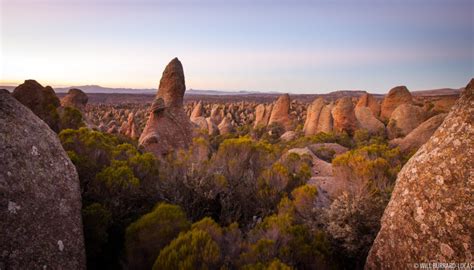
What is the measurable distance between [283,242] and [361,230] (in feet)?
5.89

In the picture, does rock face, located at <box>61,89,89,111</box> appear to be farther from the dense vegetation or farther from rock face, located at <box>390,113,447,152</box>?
rock face, located at <box>390,113,447,152</box>

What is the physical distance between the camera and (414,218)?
14.1 ft

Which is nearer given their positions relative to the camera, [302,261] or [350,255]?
[302,261]

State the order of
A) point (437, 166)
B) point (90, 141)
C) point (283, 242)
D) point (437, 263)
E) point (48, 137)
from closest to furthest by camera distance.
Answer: point (437, 263) → point (437, 166) → point (48, 137) → point (283, 242) → point (90, 141)

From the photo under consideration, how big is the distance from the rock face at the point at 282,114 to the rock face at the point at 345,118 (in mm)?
8380

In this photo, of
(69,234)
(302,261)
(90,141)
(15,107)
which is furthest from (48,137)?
(302,261)

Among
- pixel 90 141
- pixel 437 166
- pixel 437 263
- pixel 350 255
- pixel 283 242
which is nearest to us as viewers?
pixel 437 263

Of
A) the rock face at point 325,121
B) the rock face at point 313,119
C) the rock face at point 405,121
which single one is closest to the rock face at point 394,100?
the rock face at point 405,121

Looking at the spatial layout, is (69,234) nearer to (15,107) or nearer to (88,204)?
(88,204)

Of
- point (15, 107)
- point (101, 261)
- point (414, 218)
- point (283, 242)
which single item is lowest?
point (101, 261)

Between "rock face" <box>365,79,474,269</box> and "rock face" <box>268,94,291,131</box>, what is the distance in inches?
1249

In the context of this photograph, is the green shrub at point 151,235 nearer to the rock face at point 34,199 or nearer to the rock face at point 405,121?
→ the rock face at point 34,199

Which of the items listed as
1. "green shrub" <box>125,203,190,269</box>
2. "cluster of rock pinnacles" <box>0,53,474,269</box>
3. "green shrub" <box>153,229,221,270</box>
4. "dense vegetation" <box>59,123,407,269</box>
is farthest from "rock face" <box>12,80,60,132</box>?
"green shrub" <box>153,229,221,270</box>

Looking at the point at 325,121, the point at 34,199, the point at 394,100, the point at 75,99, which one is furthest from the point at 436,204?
the point at 394,100
